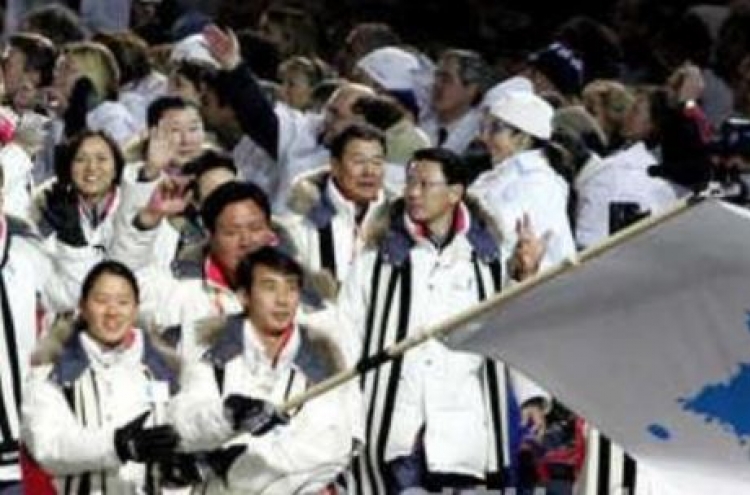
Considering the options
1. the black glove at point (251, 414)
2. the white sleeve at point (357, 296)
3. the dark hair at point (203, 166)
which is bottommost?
the black glove at point (251, 414)

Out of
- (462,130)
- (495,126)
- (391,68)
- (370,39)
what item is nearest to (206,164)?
(495,126)

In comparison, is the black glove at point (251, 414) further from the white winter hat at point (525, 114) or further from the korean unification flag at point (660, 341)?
the white winter hat at point (525, 114)

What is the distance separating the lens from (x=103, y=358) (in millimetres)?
11648

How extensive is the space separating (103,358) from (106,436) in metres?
0.33

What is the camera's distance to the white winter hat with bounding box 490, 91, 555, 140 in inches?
571

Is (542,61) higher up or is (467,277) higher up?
(542,61)

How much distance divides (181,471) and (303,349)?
56 cm

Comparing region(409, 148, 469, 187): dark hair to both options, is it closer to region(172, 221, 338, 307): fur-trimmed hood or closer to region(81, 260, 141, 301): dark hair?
region(172, 221, 338, 307): fur-trimmed hood

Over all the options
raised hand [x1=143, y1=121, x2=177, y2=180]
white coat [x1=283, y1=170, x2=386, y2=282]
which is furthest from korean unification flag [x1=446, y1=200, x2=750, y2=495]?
raised hand [x1=143, y1=121, x2=177, y2=180]

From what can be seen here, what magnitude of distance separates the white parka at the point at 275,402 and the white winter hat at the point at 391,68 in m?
5.43

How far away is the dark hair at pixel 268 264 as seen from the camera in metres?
11.7

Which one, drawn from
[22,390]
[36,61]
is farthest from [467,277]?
[36,61]

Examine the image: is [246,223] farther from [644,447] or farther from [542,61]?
[542,61]

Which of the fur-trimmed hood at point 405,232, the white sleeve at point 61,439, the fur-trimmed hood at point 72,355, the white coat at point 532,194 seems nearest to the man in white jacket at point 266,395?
the fur-trimmed hood at point 72,355
